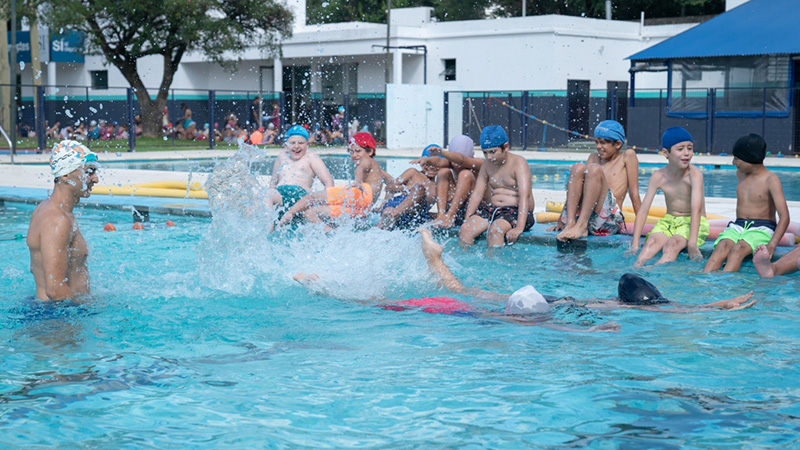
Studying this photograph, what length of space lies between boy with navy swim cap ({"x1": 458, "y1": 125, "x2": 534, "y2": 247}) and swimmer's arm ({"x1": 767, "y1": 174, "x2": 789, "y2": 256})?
7.50ft

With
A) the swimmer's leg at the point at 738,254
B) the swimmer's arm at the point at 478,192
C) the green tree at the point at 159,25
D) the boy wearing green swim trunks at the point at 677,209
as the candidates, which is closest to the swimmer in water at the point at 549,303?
the swimmer's leg at the point at 738,254

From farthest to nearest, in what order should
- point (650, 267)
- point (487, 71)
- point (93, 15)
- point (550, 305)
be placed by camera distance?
point (487, 71) < point (93, 15) < point (650, 267) < point (550, 305)

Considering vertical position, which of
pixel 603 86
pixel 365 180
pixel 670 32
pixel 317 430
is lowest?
pixel 317 430

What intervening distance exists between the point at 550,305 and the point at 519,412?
5.73 feet

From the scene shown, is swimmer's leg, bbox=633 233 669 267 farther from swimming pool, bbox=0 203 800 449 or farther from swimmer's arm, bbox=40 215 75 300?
swimmer's arm, bbox=40 215 75 300

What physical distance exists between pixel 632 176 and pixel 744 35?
18137 millimetres

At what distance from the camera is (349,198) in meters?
9.38

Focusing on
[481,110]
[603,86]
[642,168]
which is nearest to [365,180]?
[642,168]

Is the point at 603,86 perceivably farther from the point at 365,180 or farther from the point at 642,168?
the point at 365,180

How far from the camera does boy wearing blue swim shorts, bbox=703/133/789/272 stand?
23.6 ft

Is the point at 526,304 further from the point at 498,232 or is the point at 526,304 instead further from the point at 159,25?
the point at 159,25

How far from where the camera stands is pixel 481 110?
3006 cm

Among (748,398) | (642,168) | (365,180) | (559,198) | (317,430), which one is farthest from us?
(642,168)

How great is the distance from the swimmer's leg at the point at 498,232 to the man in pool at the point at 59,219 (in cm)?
431
